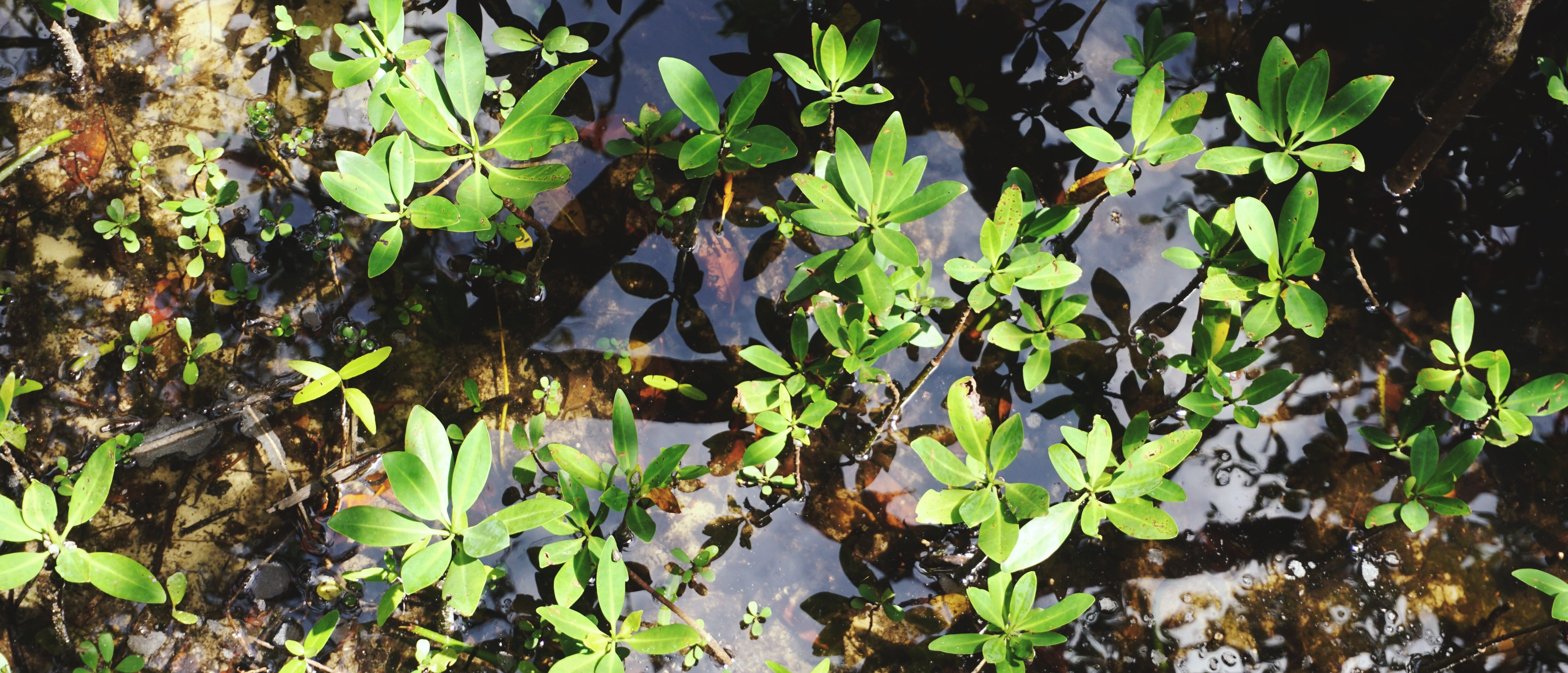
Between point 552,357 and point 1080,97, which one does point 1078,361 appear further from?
point 552,357

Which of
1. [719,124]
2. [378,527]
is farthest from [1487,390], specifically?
[378,527]

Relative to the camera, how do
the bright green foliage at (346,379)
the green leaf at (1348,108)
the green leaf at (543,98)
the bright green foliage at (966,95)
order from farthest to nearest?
the bright green foliage at (966,95) → the green leaf at (1348,108) → the bright green foliage at (346,379) → the green leaf at (543,98)

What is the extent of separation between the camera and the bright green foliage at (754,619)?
2439mm

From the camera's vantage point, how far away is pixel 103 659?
2.27 m

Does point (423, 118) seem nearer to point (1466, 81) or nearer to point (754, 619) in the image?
point (754, 619)

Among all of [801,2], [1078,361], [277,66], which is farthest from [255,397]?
[1078,361]

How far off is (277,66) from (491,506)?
1.76 m

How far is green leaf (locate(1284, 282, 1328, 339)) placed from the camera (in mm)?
2363

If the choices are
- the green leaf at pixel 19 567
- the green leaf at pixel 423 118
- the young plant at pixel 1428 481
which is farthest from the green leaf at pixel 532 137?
the young plant at pixel 1428 481

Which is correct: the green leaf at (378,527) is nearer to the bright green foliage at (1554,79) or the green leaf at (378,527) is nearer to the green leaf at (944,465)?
the green leaf at (944,465)

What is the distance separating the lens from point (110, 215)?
8.47 feet

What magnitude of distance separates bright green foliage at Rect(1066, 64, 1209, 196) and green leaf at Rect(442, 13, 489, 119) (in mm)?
1756

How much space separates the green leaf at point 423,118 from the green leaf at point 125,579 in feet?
4.40

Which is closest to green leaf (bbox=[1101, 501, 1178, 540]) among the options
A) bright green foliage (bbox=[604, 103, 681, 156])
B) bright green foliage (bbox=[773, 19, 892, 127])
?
bright green foliage (bbox=[773, 19, 892, 127])
